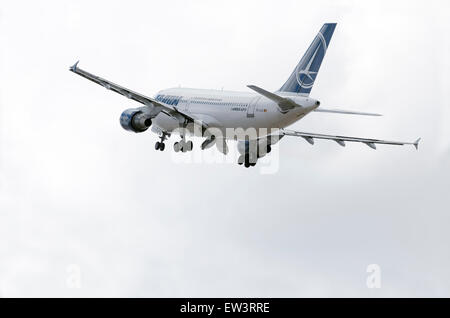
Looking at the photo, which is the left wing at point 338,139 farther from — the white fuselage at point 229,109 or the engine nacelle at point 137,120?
the engine nacelle at point 137,120

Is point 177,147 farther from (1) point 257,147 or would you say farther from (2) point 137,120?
(1) point 257,147

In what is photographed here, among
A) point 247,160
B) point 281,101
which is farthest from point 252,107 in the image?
point 247,160

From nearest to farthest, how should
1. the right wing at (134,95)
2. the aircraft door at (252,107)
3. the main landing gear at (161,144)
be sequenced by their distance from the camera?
the right wing at (134,95) < the aircraft door at (252,107) < the main landing gear at (161,144)

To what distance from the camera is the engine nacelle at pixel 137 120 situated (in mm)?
70125

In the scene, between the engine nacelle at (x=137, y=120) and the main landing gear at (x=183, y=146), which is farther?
the main landing gear at (x=183, y=146)

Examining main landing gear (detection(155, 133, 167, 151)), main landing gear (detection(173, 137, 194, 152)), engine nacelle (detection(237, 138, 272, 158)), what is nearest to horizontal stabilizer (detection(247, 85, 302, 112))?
engine nacelle (detection(237, 138, 272, 158))

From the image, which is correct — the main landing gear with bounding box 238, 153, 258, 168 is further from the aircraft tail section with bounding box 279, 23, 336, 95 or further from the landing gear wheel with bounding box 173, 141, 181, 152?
the aircraft tail section with bounding box 279, 23, 336, 95

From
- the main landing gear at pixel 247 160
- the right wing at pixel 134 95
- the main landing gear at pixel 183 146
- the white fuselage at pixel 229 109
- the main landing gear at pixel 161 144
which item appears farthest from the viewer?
the main landing gear at pixel 247 160

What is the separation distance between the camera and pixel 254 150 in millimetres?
73688

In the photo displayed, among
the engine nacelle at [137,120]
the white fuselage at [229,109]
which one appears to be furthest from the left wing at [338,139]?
the engine nacelle at [137,120]

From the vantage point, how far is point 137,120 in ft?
230

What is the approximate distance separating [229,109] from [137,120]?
6.14 m
